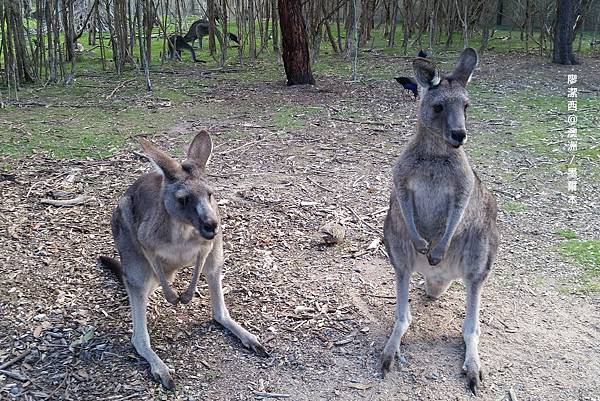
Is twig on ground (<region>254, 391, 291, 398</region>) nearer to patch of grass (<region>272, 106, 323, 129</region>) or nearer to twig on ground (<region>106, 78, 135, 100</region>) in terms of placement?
patch of grass (<region>272, 106, 323, 129</region>)

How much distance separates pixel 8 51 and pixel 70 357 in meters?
5.61

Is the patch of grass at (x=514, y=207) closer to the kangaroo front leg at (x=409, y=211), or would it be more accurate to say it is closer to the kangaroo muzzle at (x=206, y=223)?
the kangaroo front leg at (x=409, y=211)

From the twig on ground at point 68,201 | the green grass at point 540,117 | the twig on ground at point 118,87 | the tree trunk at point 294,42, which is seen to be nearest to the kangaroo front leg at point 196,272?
the twig on ground at point 68,201

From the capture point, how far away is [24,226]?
158 inches

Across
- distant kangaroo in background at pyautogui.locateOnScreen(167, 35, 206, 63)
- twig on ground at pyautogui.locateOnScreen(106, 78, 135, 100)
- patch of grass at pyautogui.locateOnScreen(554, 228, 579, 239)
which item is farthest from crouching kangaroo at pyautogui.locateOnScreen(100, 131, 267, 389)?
distant kangaroo in background at pyautogui.locateOnScreen(167, 35, 206, 63)

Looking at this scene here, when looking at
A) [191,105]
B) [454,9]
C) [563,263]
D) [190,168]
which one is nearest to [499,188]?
[563,263]

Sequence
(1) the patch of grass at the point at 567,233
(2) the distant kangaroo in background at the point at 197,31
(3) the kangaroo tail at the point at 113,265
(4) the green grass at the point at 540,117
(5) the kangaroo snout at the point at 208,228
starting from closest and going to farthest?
(5) the kangaroo snout at the point at 208,228
(3) the kangaroo tail at the point at 113,265
(1) the patch of grass at the point at 567,233
(4) the green grass at the point at 540,117
(2) the distant kangaroo in background at the point at 197,31

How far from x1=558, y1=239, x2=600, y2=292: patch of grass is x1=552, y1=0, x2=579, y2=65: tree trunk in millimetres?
6368

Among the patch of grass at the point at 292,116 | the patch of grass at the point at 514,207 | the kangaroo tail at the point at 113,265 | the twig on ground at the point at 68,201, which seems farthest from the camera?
the patch of grass at the point at 292,116

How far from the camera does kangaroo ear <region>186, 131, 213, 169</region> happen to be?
2906 mm

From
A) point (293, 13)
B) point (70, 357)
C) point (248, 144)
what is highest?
point (293, 13)

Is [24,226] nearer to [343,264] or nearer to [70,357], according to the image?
[70,357]

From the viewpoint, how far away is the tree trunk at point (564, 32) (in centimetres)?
929

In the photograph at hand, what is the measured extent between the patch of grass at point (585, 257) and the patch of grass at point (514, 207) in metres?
0.52
